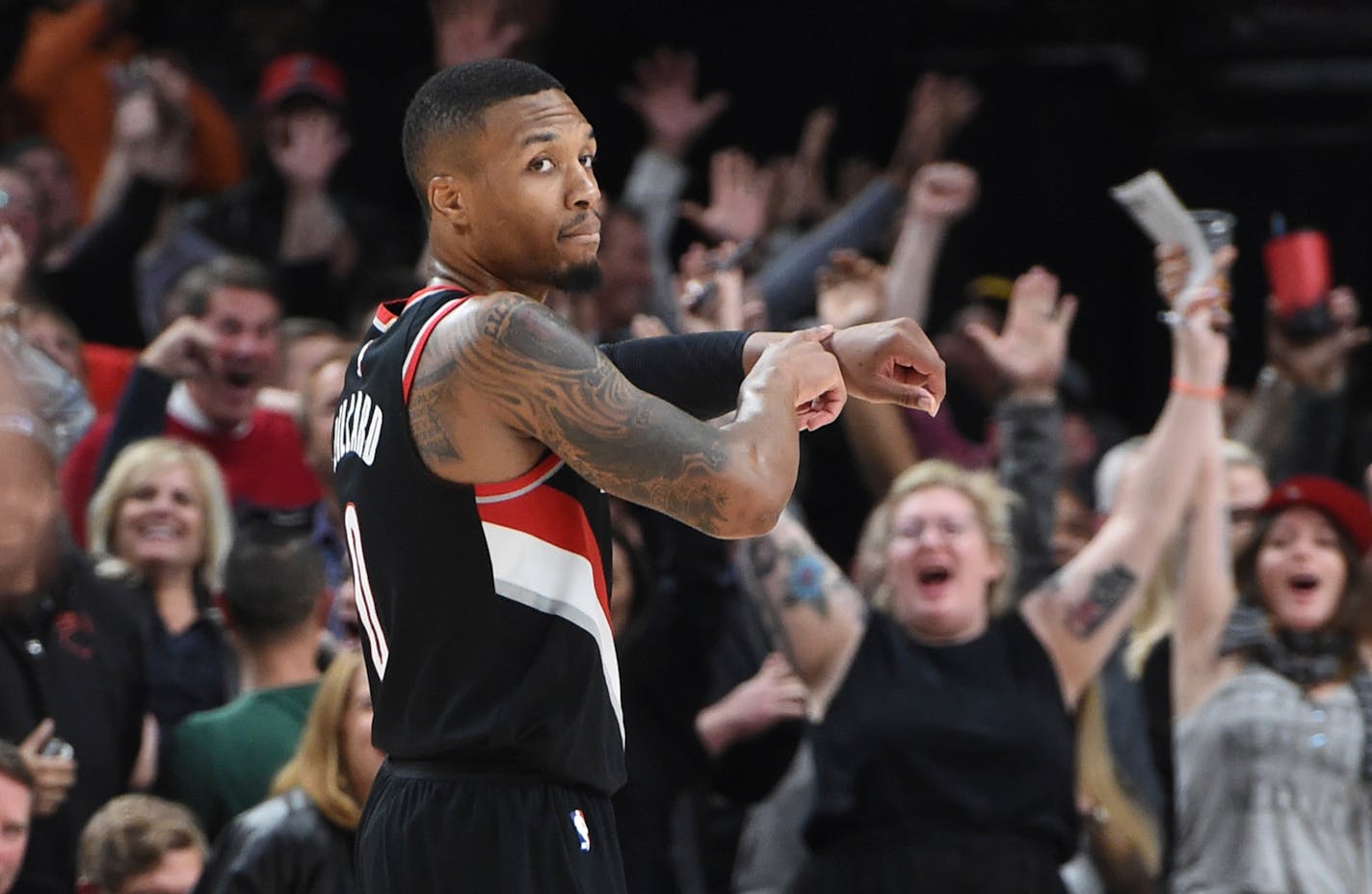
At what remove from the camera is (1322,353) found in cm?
674

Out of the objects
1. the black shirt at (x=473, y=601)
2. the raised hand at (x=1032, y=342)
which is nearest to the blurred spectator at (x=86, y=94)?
the raised hand at (x=1032, y=342)

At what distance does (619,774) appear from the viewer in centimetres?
301

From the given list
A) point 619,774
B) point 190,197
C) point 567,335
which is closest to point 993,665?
point 619,774

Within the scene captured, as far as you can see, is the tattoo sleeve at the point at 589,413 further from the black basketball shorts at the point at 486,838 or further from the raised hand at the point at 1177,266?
the raised hand at the point at 1177,266

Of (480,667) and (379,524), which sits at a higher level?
(379,524)

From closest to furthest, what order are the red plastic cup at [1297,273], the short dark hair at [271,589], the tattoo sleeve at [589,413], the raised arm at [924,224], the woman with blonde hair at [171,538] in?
the tattoo sleeve at [589,413] → the short dark hair at [271,589] → the woman with blonde hair at [171,538] → the red plastic cup at [1297,273] → the raised arm at [924,224]

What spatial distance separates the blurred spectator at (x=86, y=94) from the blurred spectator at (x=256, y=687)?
10.8 feet

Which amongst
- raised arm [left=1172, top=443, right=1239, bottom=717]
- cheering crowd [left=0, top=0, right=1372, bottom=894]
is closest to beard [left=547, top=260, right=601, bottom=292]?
cheering crowd [left=0, top=0, right=1372, bottom=894]

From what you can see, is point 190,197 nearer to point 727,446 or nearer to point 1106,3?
point 1106,3

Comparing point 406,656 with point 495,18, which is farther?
point 495,18

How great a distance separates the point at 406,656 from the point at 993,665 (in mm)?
2354

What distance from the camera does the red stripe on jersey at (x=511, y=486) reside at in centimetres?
284

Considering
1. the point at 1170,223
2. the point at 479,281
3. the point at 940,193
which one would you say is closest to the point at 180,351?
the point at 940,193

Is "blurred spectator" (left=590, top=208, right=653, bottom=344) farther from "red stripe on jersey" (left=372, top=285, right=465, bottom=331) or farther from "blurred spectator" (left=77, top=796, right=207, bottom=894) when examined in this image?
"red stripe on jersey" (left=372, top=285, right=465, bottom=331)
